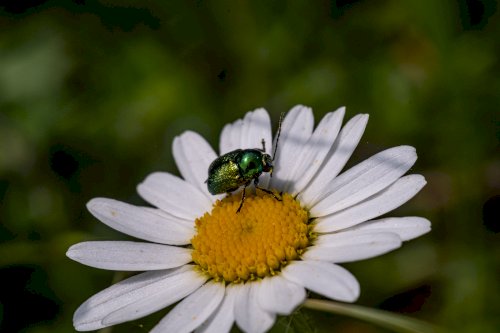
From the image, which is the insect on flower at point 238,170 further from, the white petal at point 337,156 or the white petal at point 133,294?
the white petal at point 133,294

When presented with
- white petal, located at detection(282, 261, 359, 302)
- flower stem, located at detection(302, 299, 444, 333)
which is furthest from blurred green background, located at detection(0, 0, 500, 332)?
white petal, located at detection(282, 261, 359, 302)

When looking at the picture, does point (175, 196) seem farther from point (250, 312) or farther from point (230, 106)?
point (230, 106)

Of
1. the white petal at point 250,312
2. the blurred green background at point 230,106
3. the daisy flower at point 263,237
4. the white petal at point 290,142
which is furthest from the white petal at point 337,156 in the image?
the blurred green background at point 230,106

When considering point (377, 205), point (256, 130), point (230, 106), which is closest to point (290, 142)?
point (256, 130)

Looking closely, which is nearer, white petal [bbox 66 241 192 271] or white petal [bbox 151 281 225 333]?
white petal [bbox 151 281 225 333]

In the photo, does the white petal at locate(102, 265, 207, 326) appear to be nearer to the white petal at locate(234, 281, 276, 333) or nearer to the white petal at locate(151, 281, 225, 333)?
the white petal at locate(151, 281, 225, 333)
